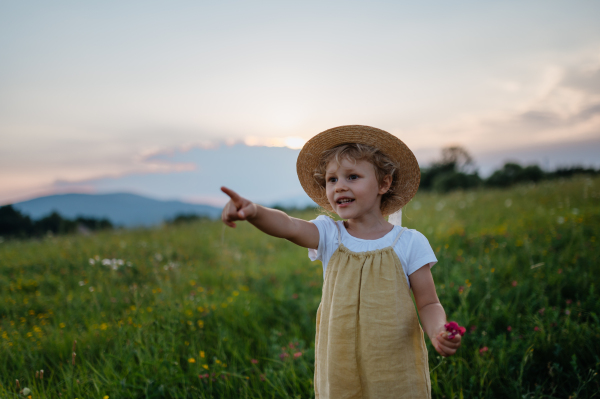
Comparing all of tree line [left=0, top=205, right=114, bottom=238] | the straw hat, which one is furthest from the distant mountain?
the straw hat

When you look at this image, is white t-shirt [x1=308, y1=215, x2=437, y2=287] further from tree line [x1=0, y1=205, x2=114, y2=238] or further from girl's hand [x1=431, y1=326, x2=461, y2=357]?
tree line [x1=0, y1=205, x2=114, y2=238]

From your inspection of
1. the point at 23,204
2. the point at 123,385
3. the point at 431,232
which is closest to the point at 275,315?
the point at 123,385

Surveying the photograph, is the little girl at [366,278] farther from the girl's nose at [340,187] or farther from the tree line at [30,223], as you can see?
the tree line at [30,223]

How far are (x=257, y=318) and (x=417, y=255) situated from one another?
90.0 inches

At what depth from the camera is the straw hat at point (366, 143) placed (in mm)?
1964

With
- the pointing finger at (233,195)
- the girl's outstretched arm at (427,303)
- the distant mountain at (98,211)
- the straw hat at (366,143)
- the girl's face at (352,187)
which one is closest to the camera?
the pointing finger at (233,195)

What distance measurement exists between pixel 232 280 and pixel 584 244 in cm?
475

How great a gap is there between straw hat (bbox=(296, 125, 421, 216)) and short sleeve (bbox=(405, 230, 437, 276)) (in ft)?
1.23

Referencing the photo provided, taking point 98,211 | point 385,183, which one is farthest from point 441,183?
point 385,183

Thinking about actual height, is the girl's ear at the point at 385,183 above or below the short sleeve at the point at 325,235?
above

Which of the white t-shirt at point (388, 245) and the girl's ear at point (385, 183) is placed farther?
the girl's ear at point (385, 183)

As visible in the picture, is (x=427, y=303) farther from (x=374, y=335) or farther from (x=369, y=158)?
(x=369, y=158)

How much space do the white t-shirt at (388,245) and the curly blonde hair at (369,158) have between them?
0.31 meters

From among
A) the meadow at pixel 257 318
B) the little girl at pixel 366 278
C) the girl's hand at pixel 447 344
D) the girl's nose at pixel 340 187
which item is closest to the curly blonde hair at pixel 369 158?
the little girl at pixel 366 278
